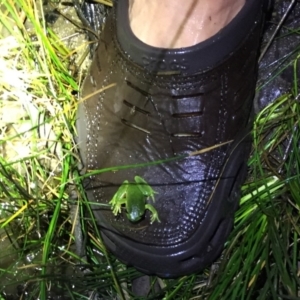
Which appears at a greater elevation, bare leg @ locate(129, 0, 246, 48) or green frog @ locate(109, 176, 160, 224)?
bare leg @ locate(129, 0, 246, 48)

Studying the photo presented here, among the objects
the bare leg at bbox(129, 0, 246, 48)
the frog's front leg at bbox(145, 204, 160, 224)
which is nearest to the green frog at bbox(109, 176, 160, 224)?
the frog's front leg at bbox(145, 204, 160, 224)

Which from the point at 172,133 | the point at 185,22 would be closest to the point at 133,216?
the point at 172,133

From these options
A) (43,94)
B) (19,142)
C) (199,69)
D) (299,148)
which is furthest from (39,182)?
(299,148)

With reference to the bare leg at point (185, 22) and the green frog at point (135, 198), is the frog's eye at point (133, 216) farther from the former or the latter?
the bare leg at point (185, 22)

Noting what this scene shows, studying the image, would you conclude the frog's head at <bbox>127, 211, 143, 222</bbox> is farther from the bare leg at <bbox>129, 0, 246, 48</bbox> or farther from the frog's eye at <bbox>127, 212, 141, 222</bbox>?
the bare leg at <bbox>129, 0, 246, 48</bbox>

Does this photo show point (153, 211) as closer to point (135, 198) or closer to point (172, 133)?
point (135, 198)

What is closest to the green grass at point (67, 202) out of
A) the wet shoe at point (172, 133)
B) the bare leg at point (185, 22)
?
the wet shoe at point (172, 133)
